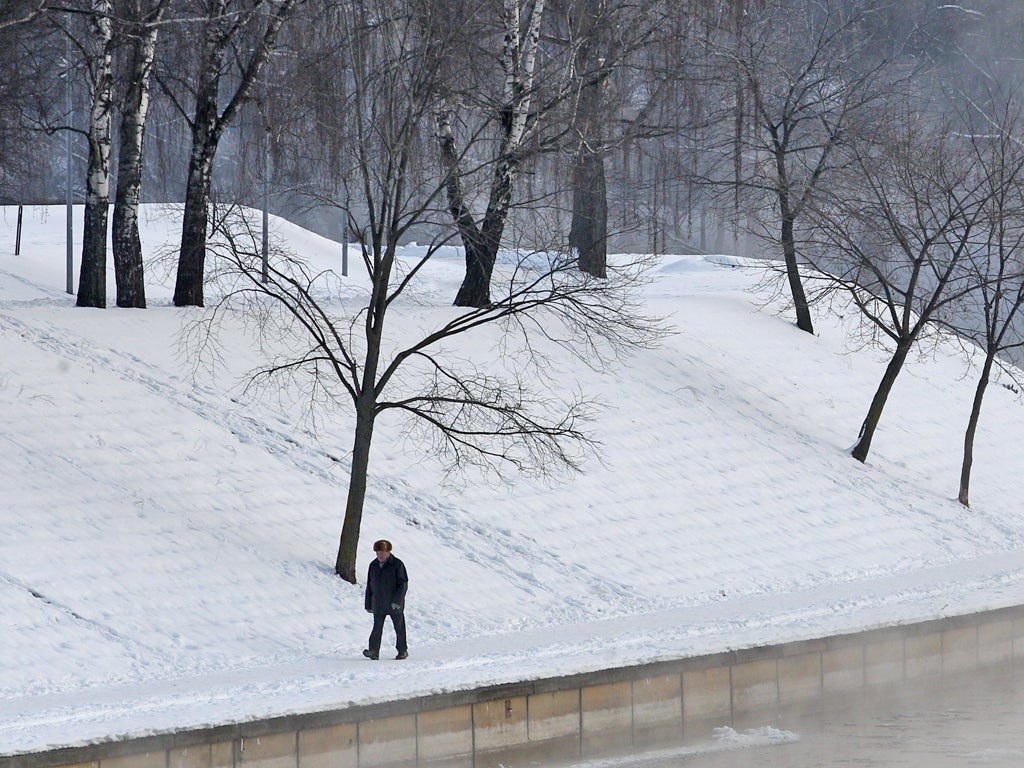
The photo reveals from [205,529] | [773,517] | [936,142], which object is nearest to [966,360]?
[936,142]

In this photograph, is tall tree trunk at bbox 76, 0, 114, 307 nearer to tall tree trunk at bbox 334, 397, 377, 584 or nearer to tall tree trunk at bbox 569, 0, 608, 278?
tall tree trunk at bbox 569, 0, 608, 278

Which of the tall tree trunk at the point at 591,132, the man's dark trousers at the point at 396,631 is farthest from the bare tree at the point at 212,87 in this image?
the man's dark trousers at the point at 396,631

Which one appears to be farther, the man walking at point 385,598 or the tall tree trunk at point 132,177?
the tall tree trunk at point 132,177

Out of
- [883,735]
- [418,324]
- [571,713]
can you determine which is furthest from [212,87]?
[883,735]

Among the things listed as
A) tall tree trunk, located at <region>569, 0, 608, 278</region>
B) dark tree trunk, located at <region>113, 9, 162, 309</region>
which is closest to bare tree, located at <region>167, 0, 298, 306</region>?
dark tree trunk, located at <region>113, 9, 162, 309</region>

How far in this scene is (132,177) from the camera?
66.7 feet

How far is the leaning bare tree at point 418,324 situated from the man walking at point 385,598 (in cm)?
196

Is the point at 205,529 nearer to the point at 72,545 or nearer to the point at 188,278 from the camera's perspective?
the point at 72,545

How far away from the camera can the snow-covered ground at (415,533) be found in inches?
481

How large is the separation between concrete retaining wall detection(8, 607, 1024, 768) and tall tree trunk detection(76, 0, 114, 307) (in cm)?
1143

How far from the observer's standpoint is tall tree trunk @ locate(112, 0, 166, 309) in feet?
65.2

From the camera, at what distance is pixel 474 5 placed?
19.0 meters

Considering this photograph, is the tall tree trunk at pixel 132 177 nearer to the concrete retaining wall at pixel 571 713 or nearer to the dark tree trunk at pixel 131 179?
the dark tree trunk at pixel 131 179

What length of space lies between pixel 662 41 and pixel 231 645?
14.2m
